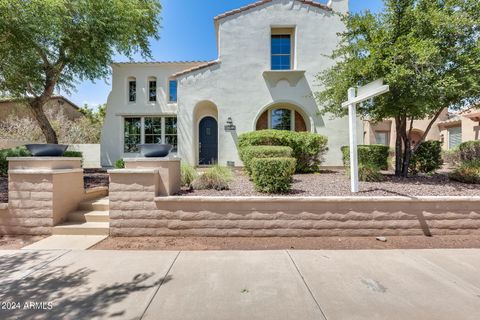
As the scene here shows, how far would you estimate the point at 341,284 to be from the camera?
3012 mm

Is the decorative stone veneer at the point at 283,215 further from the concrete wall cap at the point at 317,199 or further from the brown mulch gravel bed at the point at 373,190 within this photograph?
the brown mulch gravel bed at the point at 373,190

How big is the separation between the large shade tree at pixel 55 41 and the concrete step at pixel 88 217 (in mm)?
5915

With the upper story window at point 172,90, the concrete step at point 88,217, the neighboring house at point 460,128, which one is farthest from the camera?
the neighboring house at point 460,128

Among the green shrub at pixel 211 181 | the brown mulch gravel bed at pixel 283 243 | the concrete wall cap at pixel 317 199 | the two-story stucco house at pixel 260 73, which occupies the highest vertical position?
the two-story stucco house at pixel 260 73

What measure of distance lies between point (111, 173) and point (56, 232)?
1.61 metres

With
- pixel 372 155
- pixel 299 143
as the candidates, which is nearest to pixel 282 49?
pixel 299 143

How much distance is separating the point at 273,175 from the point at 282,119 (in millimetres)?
6301

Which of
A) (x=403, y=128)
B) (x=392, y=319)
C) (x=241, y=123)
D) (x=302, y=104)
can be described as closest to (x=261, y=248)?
(x=392, y=319)

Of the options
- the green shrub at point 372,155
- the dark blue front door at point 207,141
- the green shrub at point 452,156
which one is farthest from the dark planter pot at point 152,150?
the green shrub at point 452,156

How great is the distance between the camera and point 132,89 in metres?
13.9

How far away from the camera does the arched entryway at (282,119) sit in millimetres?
10734

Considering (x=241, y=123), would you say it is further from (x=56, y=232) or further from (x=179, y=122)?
(x=56, y=232)

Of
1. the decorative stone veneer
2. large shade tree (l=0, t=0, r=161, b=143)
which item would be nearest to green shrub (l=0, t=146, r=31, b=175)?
large shade tree (l=0, t=0, r=161, b=143)

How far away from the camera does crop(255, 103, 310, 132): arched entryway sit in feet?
35.2
